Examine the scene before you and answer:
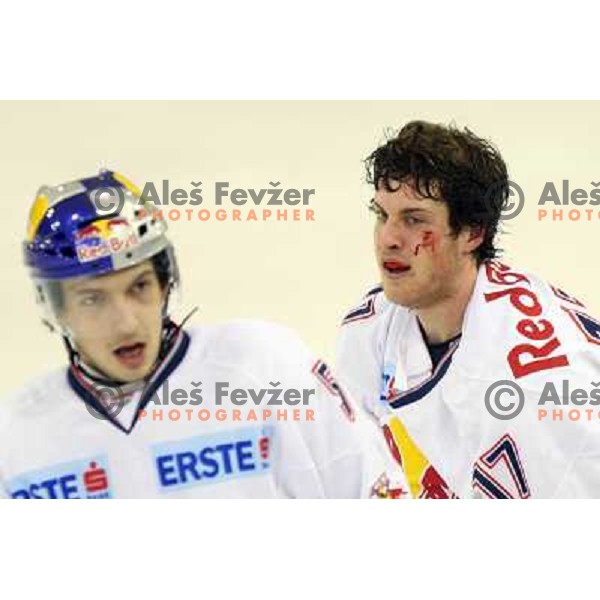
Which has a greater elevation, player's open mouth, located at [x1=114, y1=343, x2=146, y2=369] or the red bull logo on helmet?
the red bull logo on helmet

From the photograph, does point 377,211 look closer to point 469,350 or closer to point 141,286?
point 469,350

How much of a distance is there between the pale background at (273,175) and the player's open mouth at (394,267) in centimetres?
4

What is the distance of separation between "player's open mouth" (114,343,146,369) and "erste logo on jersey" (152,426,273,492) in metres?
0.23

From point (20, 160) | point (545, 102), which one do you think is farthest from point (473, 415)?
point (20, 160)

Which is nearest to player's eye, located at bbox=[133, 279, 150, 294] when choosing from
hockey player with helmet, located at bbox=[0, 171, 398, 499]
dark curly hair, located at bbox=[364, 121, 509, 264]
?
hockey player with helmet, located at bbox=[0, 171, 398, 499]

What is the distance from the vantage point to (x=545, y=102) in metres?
4.11

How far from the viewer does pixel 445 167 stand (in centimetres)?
406

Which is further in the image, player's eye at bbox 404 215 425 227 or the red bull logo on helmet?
player's eye at bbox 404 215 425 227

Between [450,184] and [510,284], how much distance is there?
33cm

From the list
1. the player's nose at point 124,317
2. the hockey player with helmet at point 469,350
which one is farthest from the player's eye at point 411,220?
the player's nose at point 124,317

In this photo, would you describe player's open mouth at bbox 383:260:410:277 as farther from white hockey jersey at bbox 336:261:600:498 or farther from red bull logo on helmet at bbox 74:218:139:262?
red bull logo on helmet at bbox 74:218:139:262

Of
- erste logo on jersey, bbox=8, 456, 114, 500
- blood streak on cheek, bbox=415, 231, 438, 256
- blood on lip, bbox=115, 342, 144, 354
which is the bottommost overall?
erste logo on jersey, bbox=8, 456, 114, 500

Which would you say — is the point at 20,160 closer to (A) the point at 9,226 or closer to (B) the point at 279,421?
(A) the point at 9,226

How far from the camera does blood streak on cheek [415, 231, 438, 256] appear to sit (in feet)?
13.3
